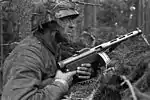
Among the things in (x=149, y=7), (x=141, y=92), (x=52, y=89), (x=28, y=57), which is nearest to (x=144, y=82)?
(x=141, y=92)

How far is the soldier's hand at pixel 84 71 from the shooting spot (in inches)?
140

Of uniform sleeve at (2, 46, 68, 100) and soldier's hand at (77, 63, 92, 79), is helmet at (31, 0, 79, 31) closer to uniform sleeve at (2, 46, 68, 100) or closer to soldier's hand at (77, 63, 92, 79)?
uniform sleeve at (2, 46, 68, 100)

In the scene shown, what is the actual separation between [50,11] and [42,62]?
0.72 m

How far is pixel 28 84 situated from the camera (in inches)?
126

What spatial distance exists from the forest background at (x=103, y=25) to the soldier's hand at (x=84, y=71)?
0.36 m

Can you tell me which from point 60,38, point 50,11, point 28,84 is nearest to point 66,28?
point 60,38

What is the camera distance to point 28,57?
3.35 metres

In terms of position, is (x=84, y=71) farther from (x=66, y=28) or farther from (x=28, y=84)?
(x=28, y=84)

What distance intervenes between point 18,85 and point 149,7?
10262 millimetres

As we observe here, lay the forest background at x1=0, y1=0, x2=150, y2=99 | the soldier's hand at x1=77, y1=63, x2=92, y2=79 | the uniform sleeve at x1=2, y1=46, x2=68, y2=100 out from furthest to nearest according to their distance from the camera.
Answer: the soldier's hand at x1=77, y1=63, x2=92, y2=79, the uniform sleeve at x1=2, y1=46, x2=68, y2=100, the forest background at x1=0, y1=0, x2=150, y2=99

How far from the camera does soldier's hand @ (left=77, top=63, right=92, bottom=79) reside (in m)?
3.57

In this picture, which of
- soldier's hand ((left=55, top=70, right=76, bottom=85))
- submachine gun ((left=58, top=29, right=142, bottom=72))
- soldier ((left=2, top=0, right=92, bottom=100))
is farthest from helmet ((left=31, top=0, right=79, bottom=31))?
soldier's hand ((left=55, top=70, right=76, bottom=85))

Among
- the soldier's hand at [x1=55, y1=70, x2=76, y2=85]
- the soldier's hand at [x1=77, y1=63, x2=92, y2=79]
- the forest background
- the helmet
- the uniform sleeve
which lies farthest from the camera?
the helmet

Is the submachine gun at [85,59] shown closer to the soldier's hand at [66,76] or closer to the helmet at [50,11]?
the soldier's hand at [66,76]
